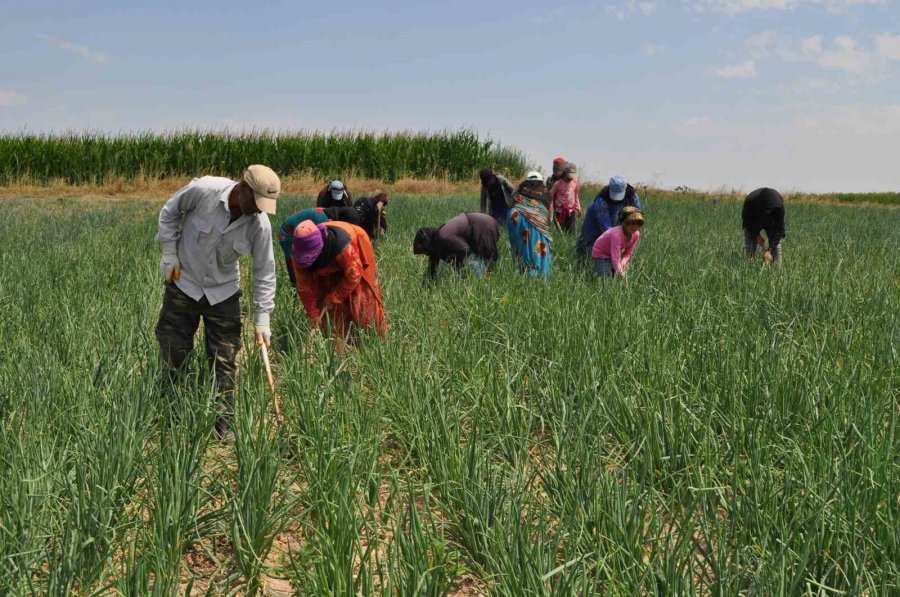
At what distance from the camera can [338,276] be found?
4156mm

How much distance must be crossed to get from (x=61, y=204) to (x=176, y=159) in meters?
6.60

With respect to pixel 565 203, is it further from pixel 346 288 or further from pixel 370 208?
pixel 346 288

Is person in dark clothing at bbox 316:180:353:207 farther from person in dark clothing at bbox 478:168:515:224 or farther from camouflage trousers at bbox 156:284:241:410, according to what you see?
camouflage trousers at bbox 156:284:241:410

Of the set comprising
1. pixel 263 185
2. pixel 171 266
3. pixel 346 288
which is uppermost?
pixel 263 185

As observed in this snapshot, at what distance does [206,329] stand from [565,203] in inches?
242

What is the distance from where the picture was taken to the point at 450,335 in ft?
12.2

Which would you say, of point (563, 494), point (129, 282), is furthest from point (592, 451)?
point (129, 282)

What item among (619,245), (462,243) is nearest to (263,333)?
(462,243)

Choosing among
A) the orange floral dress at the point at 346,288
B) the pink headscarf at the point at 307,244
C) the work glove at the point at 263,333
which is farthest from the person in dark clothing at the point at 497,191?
the work glove at the point at 263,333

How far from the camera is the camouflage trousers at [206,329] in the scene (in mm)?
3434

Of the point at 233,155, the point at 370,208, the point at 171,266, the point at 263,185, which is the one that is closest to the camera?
the point at 263,185

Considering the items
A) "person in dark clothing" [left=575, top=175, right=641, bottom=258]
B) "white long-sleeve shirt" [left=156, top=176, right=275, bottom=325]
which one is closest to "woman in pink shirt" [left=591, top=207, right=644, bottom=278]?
"person in dark clothing" [left=575, top=175, right=641, bottom=258]

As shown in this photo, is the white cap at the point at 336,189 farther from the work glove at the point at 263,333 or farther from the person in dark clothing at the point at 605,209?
the work glove at the point at 263,333

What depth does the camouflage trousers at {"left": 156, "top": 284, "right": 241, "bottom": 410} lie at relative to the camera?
3434mm
